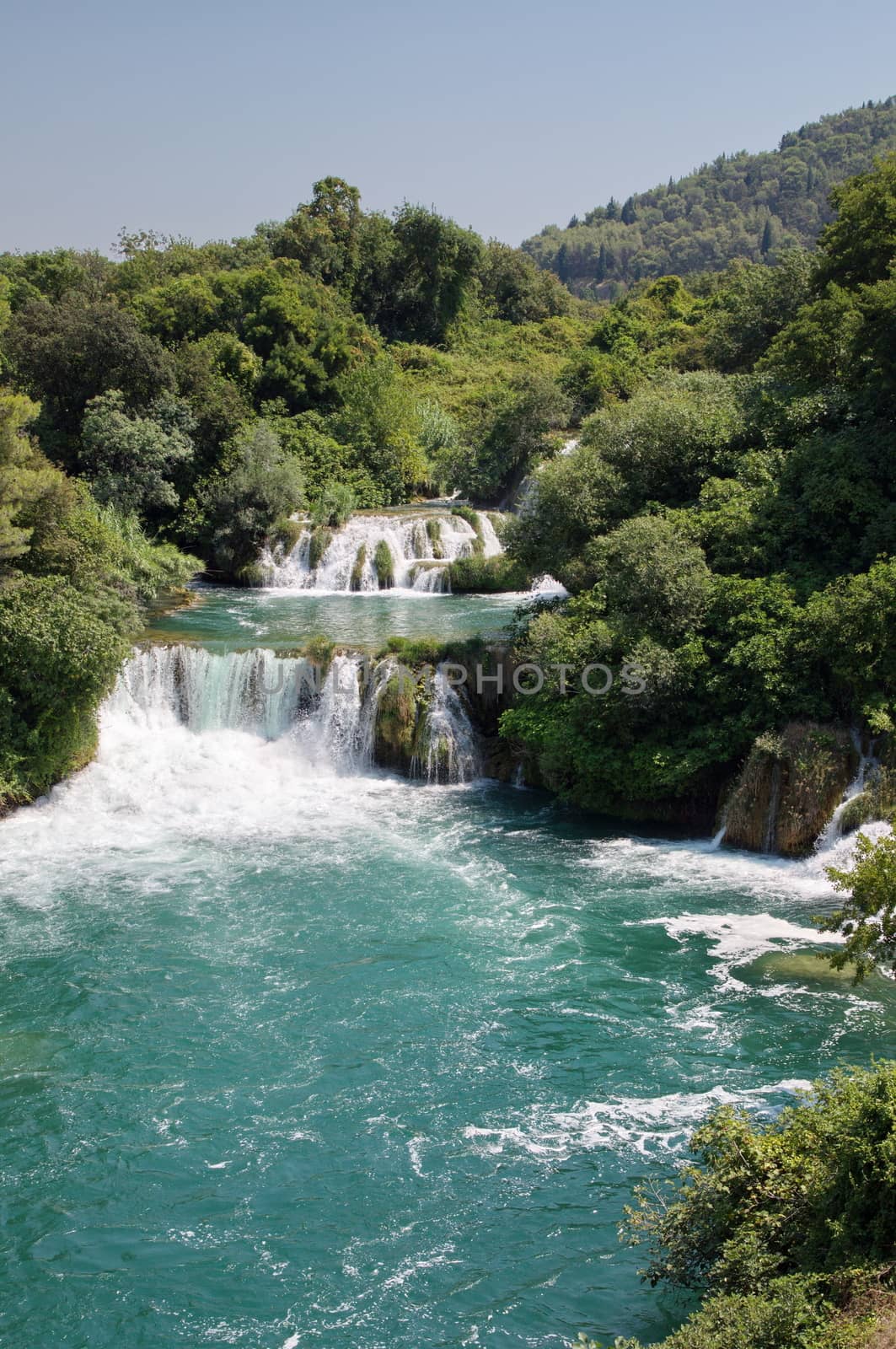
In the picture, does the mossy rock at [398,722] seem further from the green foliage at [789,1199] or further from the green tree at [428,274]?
the green tree at [428,274]

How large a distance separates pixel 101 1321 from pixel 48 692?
12908 mm

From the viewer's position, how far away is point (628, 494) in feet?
75.9

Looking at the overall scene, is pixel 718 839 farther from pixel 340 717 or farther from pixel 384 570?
pixel 384 570

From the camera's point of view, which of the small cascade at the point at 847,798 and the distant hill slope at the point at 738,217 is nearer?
the small cascade at the point at 847,798

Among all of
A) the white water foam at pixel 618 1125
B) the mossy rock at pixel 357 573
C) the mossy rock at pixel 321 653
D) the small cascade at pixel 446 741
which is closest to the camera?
the white water foam at pixel 618 1125

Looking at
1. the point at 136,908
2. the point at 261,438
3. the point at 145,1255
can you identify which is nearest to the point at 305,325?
the point at 261,438

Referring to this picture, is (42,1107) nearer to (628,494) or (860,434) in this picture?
(628,494)

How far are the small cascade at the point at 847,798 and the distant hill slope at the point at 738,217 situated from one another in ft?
490

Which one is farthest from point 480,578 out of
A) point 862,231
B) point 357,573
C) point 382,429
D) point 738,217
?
point 738,217

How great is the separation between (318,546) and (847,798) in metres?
19.1

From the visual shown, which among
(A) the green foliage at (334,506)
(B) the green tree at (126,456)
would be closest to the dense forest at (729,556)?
(A) the green foliage at (334,506)

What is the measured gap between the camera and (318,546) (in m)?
32.5

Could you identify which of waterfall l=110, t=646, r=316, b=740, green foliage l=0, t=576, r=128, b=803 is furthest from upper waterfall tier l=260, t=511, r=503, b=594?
green foliage l=0, t=576, r=128, b=803

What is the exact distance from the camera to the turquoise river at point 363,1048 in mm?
9336
